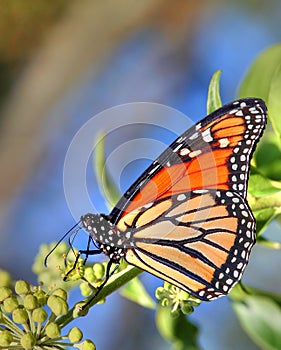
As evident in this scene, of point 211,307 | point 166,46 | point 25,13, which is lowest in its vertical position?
point 211,307

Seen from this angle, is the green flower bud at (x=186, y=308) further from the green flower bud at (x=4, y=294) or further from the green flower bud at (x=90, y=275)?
the green flower bud at (x=4, y=294)

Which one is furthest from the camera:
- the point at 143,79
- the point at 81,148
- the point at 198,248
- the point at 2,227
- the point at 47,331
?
the point at 143,79

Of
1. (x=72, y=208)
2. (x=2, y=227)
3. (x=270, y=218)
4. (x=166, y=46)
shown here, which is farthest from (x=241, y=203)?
(x=166, y=46)

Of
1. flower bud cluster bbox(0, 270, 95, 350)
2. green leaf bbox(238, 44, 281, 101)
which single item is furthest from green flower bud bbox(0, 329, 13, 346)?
green leaf bbox(238, 44, 281, 101)

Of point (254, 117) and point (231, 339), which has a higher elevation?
point (254, 117)

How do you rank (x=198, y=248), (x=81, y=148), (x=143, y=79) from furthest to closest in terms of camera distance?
(x=143, y=79), (x=81, y=148), (x=198, y=248)

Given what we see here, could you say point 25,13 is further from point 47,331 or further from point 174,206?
point 47,331
